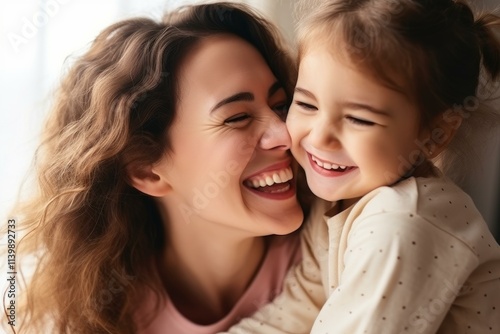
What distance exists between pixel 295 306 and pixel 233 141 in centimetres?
41

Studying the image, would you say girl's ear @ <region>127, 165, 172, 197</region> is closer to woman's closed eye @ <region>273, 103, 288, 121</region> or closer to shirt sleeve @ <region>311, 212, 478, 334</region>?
woman's closed eye @ <region>273, 103, 288, 121</region>

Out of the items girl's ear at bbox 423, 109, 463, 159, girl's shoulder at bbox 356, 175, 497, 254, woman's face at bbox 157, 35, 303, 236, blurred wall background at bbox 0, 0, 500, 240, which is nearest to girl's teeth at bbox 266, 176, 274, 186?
woman's face at bbox 157, 35, 303, 236

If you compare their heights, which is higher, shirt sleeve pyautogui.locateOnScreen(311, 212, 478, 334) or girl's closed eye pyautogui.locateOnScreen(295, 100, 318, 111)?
girl's closed eye pyautogui.locateOnScreen(295, 100, 318, 111)

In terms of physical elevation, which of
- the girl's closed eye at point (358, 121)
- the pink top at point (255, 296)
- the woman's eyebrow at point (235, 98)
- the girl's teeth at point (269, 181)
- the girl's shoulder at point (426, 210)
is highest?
the girl's closed eye at point (358, 121)

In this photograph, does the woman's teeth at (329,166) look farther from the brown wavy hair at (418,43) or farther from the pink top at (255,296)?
the pink top at (255,296)

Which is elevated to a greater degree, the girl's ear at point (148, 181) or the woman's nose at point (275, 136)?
the woman's nose at point (275, 136)

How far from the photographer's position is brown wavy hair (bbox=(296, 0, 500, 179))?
1207 mm

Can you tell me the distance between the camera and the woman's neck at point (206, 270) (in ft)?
5.45

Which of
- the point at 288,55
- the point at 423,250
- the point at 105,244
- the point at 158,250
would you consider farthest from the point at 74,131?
the point at 423,250

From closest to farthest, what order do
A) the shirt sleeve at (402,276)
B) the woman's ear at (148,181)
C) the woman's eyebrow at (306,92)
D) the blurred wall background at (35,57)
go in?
the shirt sleeve at (402,276), the woman's eyebrow at (306,92), the woman's ear at (148,181), the blurred wall background at (35,57)

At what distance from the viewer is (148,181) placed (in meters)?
1.57

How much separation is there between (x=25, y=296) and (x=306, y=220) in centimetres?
73

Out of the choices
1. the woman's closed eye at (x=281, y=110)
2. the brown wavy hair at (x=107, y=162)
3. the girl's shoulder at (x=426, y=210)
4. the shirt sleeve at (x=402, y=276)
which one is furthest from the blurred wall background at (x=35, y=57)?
the shirt sleeve at (x=402, y=276)

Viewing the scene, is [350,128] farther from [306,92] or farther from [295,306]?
[295,306]
